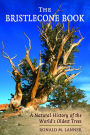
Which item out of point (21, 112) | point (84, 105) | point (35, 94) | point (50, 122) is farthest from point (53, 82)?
point (84, 105)

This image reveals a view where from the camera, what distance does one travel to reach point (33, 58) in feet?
82.0

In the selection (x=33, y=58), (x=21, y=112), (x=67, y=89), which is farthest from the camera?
(x=67, y=89)

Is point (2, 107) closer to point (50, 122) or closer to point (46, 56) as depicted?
point (50, 122)

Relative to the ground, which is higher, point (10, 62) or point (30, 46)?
point (30, 46)

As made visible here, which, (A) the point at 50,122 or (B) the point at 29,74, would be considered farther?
(B) the point at 29,74

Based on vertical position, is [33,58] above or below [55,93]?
above

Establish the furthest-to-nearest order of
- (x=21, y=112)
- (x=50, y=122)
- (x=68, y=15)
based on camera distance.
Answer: (x=68, y=15) < (x=21, y=112) < (x=50, y=122)

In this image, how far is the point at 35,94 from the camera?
19.9 m

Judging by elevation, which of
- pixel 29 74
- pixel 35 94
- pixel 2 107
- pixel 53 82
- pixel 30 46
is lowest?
pixel 2 107

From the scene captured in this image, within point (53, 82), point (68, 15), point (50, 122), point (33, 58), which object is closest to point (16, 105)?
point (53, 82)

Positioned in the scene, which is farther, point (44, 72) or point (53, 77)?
point (44, 72)

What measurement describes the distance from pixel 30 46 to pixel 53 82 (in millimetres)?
4869

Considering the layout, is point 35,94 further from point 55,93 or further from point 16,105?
point 55,93

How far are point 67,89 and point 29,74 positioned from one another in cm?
779
